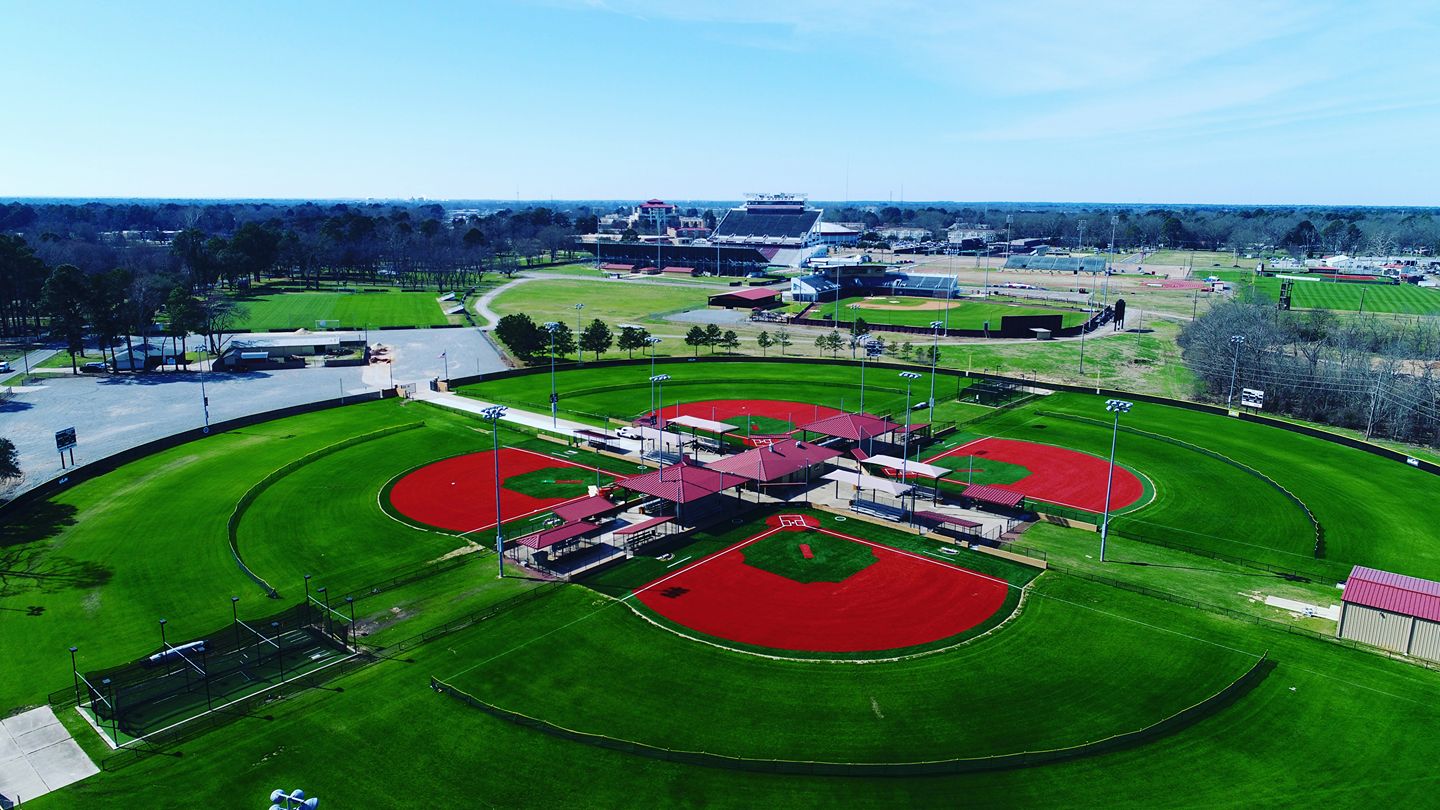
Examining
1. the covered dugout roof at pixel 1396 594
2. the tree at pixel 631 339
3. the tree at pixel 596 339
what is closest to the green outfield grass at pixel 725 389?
the tree at pixel 631 339

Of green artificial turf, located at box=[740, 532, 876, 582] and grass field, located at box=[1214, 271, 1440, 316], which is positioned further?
grass field, located at box=[1214, 271, 1440, 316]

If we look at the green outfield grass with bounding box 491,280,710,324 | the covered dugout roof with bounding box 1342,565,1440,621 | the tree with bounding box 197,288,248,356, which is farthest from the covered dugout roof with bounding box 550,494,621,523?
the green outfield grass with bounding box 491,280,710,324

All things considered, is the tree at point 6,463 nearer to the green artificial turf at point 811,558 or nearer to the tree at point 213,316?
the tree at point 213,316

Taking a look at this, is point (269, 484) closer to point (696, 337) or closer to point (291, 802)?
point (291, 802)

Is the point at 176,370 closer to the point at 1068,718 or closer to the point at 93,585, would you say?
the point at 93,585

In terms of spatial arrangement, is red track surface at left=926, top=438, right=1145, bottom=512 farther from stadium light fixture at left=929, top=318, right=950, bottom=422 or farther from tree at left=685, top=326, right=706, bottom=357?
tree at left=685, top=326, right=706, bottom=357

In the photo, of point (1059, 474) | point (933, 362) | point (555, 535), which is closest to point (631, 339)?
point (933, 362)
